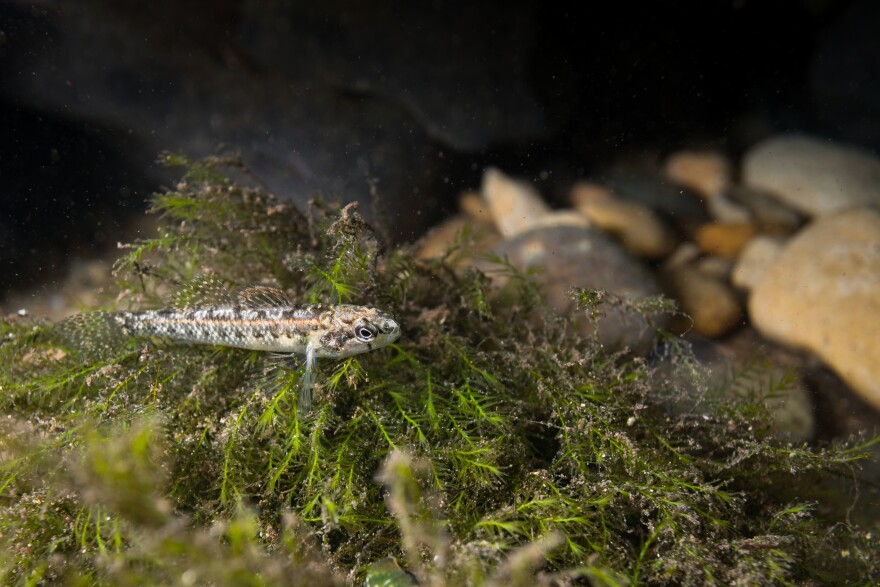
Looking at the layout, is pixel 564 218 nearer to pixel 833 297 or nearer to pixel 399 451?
pixel 833 297

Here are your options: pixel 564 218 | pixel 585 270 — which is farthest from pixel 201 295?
pixel 564 218

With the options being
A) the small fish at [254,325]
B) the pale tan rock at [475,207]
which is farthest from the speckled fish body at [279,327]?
the pale tan rock at [475,207]

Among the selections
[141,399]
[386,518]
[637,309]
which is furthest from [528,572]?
[141,399]

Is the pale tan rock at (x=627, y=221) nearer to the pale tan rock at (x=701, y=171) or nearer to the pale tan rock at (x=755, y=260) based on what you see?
Answer: the pale tan rock at (x=755, y=260)

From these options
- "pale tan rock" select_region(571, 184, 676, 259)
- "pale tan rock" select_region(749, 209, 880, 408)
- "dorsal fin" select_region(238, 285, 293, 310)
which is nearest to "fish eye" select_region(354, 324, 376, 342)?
"dorsal fin" select_region(238, 285, 293, 310)

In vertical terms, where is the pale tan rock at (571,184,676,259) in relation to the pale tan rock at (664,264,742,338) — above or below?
above

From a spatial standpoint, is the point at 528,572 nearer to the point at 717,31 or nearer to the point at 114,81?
the point at 114,81

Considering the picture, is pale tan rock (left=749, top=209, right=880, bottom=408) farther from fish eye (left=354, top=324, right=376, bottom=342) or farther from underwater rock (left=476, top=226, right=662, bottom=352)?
fish eye (left=354, top=324, right=376, bottom=342)
